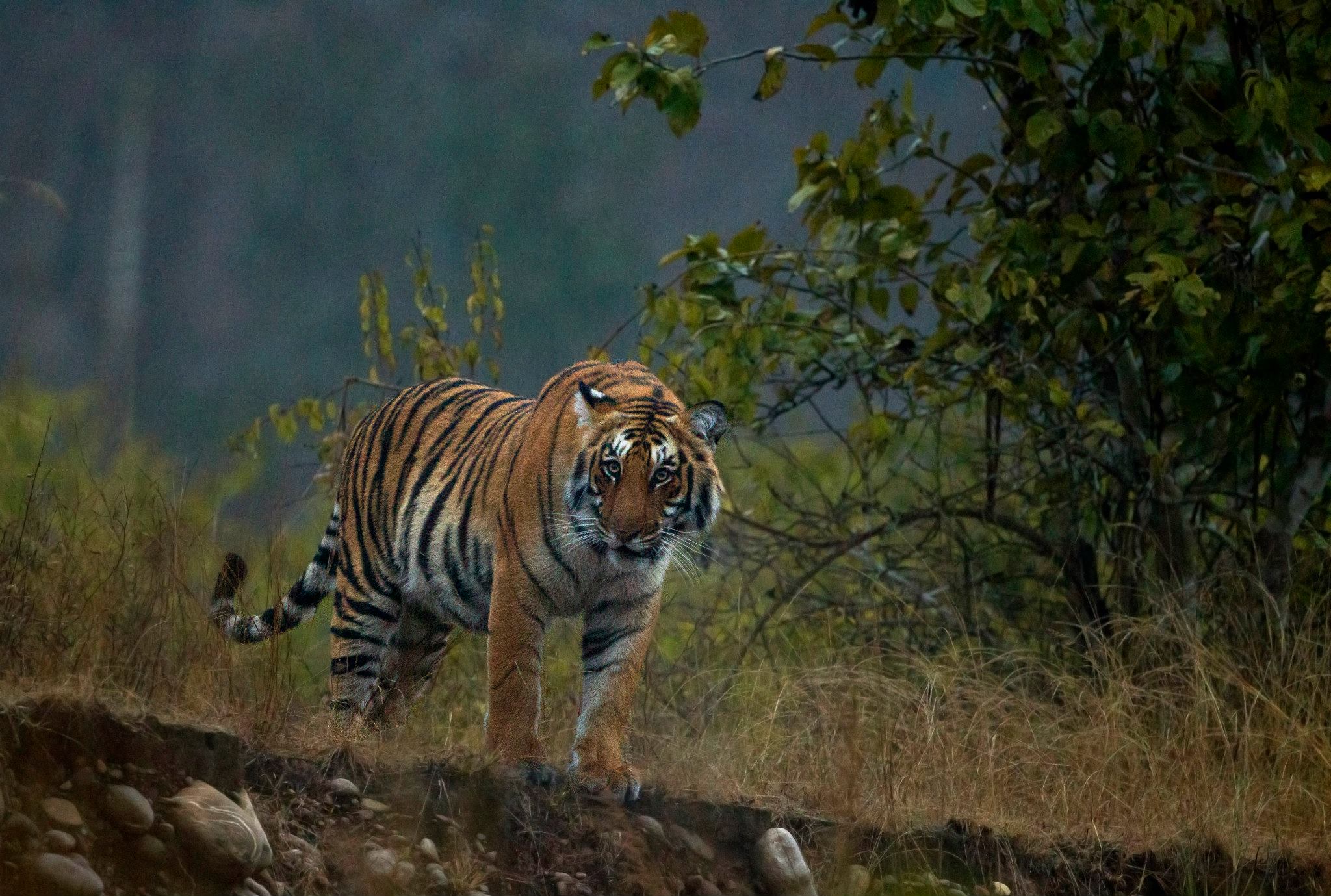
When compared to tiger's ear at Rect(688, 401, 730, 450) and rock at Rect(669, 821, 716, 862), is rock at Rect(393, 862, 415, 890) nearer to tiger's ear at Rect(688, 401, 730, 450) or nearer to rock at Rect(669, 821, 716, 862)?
rock at Rect(669, 821, 716, 862)

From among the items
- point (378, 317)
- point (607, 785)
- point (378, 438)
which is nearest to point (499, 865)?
point (607, 785)

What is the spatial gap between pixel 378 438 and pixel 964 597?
2.21 m

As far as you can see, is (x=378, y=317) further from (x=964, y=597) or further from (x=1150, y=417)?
(x=1150, y=417)

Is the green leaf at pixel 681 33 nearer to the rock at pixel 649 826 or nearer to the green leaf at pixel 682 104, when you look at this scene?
the green leaf at pixel 682 104

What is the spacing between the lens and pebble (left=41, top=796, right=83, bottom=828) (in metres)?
2.67

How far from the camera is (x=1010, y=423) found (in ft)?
18.7

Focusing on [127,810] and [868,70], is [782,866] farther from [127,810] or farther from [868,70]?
[868,70]

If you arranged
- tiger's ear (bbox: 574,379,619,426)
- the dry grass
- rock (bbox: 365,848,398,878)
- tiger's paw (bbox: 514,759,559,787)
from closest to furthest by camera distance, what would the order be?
rock (bbox: 365,848,398,878) → the dry grass → tiger's paw (bbox: 514,759,559,787) → tiger's ear (bbox: 574,379,619,426)

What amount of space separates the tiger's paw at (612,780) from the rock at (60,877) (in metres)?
1.11

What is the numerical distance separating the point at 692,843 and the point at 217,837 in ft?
3.71

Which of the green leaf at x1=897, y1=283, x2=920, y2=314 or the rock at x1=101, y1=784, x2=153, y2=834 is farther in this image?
the green leaf at x1=897, y1=283, x2=920, y2=314

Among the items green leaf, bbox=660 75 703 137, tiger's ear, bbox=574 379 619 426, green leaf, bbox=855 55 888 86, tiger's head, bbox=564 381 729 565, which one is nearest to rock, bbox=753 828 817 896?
tiger's head, bbox=564 381 729 565

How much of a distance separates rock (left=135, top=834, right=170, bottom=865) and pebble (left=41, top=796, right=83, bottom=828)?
105 millimetres

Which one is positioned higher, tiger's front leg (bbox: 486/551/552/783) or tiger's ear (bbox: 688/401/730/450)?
tiger's ear (bbox: 688/401/730/450)
